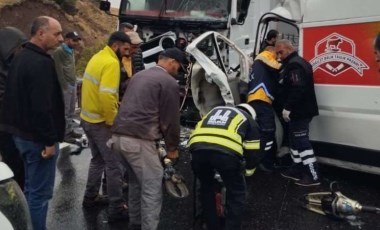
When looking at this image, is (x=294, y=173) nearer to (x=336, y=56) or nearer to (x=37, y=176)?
→ (x=336, y=56)

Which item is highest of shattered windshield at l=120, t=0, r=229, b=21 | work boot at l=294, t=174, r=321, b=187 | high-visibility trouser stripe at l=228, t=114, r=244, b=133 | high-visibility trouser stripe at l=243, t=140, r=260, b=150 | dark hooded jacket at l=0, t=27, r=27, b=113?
shattered windshield at l=120, t=0, r=229, b=21

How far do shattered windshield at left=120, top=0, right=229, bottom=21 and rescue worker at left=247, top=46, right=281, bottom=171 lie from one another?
2047 millimetres

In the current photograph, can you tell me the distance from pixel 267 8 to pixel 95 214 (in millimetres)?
5090

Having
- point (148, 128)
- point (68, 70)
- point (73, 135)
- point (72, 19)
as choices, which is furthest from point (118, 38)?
point (72, 19)

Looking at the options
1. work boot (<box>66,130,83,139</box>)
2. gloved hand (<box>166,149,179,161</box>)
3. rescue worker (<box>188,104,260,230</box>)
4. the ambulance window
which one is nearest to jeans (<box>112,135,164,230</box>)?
gloved hand (<box>166,149,179,161</box>)

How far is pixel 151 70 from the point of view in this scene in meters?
4.11

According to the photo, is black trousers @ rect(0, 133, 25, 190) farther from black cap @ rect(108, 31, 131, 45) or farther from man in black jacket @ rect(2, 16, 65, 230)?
black cap @ rect(108, 31, 131, 45)

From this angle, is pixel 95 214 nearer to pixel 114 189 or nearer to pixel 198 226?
pixel 114 189

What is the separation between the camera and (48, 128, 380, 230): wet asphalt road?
465 cm

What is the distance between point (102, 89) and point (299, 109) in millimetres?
2313

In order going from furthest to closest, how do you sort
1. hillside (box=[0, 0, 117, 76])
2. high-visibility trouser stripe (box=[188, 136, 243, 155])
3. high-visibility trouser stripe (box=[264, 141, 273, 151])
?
hillside (box=[0, 0, 117, 76]), high-visibility trouser stripe (box=[264, 141, 273, 151]), high-visibility trouser stripe (box=[188, 136, 243, 155])

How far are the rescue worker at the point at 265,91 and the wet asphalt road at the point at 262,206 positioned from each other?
1.89 ft

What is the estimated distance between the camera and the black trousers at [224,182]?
12.8 ft

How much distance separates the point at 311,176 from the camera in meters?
5.73
